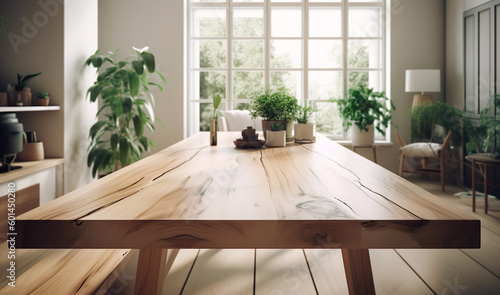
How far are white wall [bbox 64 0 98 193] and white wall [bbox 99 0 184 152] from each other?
1.48m

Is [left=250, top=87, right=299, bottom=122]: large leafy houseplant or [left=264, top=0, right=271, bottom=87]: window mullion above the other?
[left=264, top=0, right=271, bottom=87]: window mullion

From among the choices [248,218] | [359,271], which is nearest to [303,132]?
[359,271]

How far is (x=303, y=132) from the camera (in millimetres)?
2357

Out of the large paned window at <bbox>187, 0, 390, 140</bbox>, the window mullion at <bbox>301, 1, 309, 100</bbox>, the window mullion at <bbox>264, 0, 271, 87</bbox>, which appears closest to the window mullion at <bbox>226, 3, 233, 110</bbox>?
the large paned window at <bbox>187, 0, 390, 140</bbox>

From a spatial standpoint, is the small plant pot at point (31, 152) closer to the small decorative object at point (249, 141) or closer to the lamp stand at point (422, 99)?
the small decorative object at point (249, 141)

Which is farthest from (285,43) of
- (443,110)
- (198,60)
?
(443,110)

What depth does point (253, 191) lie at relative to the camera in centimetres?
97

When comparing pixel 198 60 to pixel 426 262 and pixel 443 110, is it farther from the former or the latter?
pixel 426 262

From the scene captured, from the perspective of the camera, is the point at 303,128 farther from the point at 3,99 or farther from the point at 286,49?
the point at 286,49

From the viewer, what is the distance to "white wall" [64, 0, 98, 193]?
129 inches

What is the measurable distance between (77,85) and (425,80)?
4.07m

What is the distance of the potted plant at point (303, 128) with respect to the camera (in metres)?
2.35

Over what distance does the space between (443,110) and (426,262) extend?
9.39ft

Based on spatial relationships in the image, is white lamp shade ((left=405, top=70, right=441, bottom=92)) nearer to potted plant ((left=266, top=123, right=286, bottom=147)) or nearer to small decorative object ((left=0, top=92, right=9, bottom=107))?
potted plant ((left=266, top=123, right=286, bottom=147))
